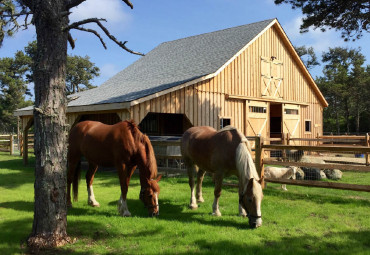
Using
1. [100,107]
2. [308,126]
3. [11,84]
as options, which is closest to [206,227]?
[100,107]

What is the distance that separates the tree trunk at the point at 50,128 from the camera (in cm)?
445

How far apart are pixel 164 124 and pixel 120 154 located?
1094cm

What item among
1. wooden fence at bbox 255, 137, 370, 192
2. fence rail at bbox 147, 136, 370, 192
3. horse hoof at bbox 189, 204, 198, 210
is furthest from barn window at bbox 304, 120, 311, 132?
horse hoof at bbox 189, 204, 198, 210

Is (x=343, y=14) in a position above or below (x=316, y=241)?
above

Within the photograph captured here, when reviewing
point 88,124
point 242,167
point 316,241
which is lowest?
point 316,241

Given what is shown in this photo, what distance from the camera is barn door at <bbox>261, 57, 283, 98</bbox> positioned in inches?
678

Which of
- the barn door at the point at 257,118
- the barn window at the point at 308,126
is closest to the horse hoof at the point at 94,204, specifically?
the barn door at the point at 257,118

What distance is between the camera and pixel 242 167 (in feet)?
17.7

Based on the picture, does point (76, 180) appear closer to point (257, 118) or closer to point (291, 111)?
point (257, 118)

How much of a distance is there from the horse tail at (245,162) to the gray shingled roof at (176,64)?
20.4 ft

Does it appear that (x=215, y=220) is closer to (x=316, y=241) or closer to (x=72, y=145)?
(x=316, y=241)

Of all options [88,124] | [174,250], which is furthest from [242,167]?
[88,124]

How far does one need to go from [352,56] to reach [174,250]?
167ft

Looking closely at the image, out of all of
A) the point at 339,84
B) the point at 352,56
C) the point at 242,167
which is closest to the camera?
the point at 242,167
